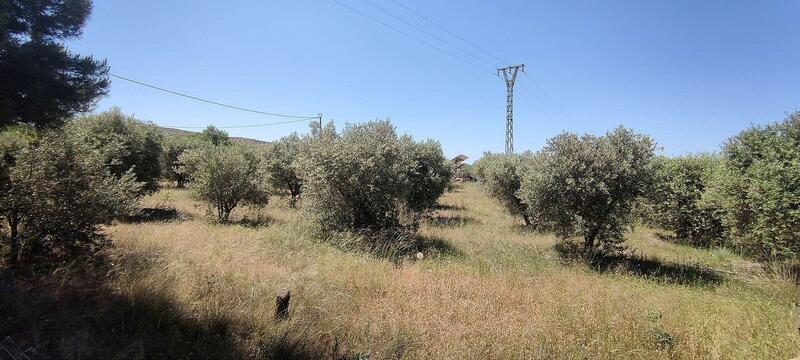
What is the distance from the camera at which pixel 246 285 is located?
15.9 ft

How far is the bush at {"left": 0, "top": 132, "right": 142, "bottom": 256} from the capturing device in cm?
507

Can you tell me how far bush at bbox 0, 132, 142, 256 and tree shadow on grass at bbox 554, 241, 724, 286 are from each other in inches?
365

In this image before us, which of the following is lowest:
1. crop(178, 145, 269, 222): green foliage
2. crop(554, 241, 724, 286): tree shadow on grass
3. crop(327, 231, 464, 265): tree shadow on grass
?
crop(554, 241, 724, 286): tree shadow on grass

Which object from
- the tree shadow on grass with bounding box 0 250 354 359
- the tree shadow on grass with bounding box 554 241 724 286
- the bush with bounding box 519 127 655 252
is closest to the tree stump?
the tree shadow on grass with bounding box 0 250 354 359

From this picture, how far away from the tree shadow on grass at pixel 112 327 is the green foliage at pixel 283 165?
1540cm

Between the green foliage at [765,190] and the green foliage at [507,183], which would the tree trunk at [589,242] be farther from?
the green foliage at [507,183]

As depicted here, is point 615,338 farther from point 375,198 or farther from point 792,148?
point 792,148

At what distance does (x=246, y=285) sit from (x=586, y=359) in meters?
4.15

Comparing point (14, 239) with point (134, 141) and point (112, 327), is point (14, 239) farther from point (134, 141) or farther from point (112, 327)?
point (134, 141)

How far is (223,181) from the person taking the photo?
13.5 metres

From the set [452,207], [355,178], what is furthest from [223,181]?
[452,207]

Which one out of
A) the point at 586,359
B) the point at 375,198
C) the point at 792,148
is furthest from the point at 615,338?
the point at 792,148

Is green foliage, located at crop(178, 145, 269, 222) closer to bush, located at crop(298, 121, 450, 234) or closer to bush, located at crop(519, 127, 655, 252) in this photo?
A: bush, located at crop(298, 121, 450, 234)

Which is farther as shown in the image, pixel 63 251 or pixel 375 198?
pixel 375 198
